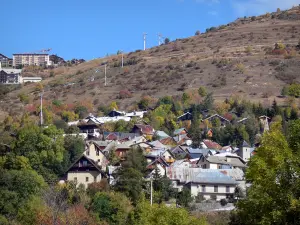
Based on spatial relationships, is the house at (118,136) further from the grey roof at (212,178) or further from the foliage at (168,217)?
the foliage at (168,217)

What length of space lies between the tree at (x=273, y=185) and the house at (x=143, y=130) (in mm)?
35632

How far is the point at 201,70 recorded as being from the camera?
286 ft

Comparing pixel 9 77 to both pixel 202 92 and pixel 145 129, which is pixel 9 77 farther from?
pixel 145 129

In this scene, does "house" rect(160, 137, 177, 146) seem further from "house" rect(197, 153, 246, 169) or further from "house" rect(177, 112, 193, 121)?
"house" rect(177, 112, 193, 121)

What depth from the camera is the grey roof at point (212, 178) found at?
41.4 metres

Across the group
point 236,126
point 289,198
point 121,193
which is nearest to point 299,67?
point 236,126

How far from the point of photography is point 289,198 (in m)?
19.2

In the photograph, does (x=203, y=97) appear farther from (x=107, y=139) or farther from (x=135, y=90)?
(x=107, y=139)

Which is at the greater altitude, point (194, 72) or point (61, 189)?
point (194, 72)

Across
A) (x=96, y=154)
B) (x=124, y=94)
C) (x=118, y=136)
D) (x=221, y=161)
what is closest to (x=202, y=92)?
(x=124, y=94)

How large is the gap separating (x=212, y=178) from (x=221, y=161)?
486 centimetres

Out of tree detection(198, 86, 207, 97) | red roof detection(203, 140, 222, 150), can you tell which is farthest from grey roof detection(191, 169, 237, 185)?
tree detection(198, 86, 207, 97)

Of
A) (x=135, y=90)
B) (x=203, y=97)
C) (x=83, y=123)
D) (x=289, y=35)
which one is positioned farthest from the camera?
(x=289, y=35)

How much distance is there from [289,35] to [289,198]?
278 ft
